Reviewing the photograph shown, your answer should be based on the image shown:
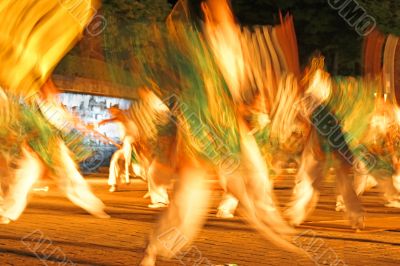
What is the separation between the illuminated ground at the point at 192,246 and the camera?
25.0ft

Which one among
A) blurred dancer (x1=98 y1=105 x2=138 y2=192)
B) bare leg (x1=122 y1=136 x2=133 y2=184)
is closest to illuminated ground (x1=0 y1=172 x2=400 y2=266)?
blurred dancer (x1=98 y1=105 x2=138 y2=192)

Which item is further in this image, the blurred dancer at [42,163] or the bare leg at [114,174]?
the bare leg at [114,174]

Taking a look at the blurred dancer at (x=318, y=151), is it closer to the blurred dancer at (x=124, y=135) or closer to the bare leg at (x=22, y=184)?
the bare leg at (x=22, y=184)

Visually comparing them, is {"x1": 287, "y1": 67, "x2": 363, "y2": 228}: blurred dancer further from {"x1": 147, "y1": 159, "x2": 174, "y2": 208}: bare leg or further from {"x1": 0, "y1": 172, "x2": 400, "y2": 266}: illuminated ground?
{"x1": 147, "y1": 159, "x2": 174, "y2": 208}: bare leg

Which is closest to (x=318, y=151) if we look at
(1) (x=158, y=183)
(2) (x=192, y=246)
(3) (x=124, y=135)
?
(2) (x=192, y=246)

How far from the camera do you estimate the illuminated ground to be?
761 centimetres

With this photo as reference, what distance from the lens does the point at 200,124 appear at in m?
7.15

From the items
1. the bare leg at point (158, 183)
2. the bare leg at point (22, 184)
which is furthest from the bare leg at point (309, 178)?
the bare leg at point (22, 184)

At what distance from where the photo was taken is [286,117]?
1603 centimetres

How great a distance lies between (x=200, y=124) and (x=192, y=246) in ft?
5.62

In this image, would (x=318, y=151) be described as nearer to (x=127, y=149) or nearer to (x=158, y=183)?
(x=158, y=183)

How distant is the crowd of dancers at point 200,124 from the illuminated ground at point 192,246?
314 mm

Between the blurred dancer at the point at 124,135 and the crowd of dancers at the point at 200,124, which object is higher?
the blurred dancer at the point at 124,135

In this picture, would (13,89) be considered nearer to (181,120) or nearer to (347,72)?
(181,120)
